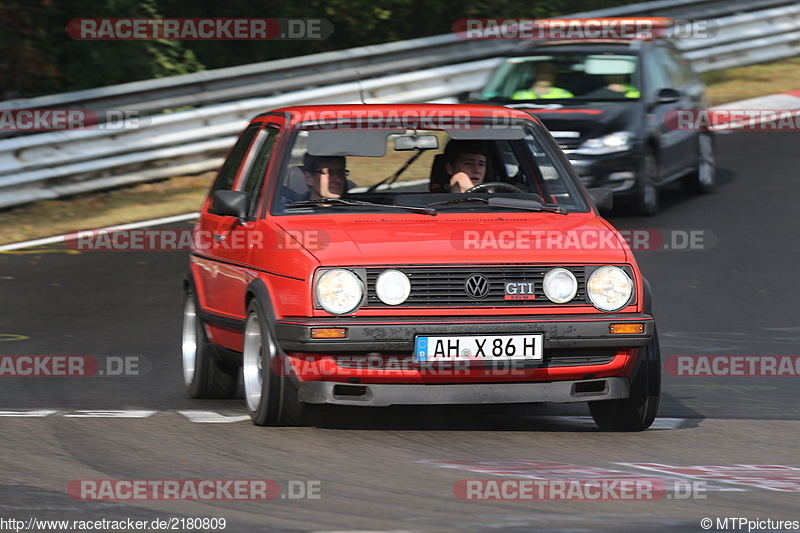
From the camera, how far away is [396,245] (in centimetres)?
711

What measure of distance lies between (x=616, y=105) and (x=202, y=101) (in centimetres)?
535

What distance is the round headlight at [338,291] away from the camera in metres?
6.97

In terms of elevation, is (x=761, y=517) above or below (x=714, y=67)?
below

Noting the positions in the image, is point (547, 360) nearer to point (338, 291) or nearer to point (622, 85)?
point (338, 291)

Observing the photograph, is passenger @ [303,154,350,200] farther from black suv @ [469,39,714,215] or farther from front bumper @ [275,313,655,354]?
black suv @ [469,39,714,215]

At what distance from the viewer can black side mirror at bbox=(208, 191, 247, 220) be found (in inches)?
311

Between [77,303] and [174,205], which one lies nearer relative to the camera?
[77,303]

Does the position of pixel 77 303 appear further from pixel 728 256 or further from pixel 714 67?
pixel 714 67

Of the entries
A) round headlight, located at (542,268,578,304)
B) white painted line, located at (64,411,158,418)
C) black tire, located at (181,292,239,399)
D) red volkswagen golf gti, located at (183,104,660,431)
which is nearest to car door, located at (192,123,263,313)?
black tire, located at (181,292,239,399)

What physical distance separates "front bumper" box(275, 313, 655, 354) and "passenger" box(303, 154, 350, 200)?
3.69ft

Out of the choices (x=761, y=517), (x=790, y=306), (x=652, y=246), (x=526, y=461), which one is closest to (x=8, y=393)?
(x=526, y=461)

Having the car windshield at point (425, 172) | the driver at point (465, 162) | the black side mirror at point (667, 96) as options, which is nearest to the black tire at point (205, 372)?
the car windshield at point (425, 172)

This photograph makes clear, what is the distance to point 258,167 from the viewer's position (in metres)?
8.32

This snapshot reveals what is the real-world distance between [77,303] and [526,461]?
5866 millimetres
